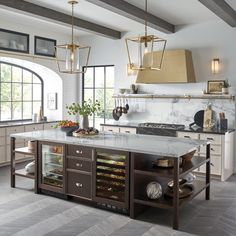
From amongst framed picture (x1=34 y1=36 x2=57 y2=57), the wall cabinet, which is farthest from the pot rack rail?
framed picture (x1=34 y1=36 x2=57 y2=57)

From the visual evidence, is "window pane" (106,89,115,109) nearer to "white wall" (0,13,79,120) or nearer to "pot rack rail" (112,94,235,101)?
"pot rack rail" (112,94,235,101)

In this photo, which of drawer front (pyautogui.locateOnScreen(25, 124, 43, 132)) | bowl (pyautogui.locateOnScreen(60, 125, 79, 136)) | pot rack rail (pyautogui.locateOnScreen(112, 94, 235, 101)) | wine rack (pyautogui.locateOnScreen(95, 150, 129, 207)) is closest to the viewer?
wine rack (pyautogui.locateOnScreen(95, 150, 129, 207))

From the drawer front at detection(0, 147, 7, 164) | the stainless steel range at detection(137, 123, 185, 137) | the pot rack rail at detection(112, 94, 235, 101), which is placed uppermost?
the pot rack rail at detection(112, 94, 235, 101)

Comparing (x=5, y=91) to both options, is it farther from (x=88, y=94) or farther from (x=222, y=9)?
(x=222, y=9)

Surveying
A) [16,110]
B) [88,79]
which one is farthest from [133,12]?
[16,110]

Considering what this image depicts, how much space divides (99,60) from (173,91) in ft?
6.30

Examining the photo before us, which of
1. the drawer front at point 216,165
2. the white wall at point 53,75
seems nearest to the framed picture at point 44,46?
the white wall at point 53,75

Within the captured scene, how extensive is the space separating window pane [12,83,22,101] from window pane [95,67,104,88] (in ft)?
5.57

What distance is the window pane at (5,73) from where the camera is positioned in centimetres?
680

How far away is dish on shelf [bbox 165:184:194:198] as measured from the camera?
3.87 m

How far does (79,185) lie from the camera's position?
419cm

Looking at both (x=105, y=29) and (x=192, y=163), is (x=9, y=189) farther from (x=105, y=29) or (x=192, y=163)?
(x=105, y=29)

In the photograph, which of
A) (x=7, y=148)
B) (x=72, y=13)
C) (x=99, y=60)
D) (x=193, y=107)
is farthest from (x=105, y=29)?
(x=7, y=148)

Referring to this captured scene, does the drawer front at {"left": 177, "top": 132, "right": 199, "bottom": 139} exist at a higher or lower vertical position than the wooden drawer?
higher
